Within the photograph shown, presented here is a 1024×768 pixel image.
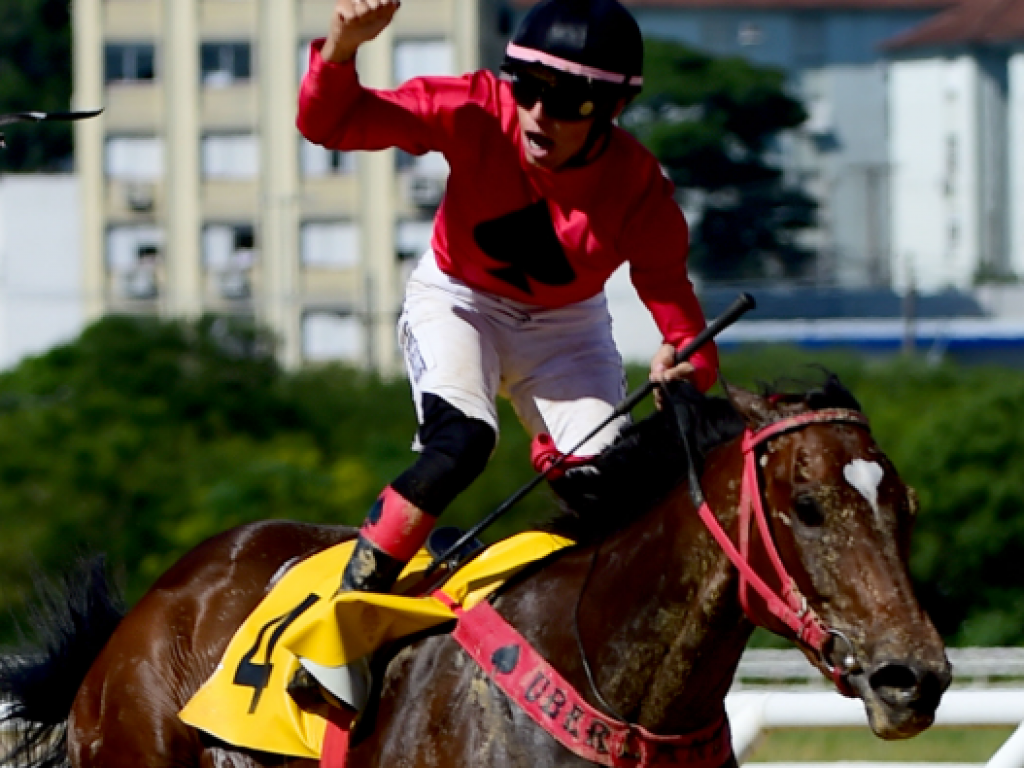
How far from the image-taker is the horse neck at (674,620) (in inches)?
157

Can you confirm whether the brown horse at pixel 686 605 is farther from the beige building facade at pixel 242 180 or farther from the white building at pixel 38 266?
the white building at pixel 38 266

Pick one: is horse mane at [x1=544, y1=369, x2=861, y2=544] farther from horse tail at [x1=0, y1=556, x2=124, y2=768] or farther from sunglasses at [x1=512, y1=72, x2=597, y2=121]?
horse tail at [x1=0, y1=556, x2=124, y2=768]

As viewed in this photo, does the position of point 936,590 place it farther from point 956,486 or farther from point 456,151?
point 956,486

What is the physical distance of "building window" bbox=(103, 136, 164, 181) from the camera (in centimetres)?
4622

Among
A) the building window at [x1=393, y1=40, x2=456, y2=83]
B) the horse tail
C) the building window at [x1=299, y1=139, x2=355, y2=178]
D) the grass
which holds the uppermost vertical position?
the building window at [x1=393, y1=40, x2=456, y2=83]

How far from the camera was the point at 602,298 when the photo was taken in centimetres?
489

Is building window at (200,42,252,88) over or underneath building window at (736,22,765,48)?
underneath

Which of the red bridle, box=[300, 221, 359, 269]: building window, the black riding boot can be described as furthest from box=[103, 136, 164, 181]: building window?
the red bridle

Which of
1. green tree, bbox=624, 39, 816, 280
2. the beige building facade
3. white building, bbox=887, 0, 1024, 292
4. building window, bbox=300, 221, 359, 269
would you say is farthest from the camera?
white building, bbox=887, 0, 1024, 292

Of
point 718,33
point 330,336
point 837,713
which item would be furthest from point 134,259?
point 837,713

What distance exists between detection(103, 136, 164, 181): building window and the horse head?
4339cm

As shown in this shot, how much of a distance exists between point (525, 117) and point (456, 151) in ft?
0.66

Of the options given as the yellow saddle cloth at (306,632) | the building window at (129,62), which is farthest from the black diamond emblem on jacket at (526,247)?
the building window at (129,62)

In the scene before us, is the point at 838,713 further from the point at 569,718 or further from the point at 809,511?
the point at 809,511
